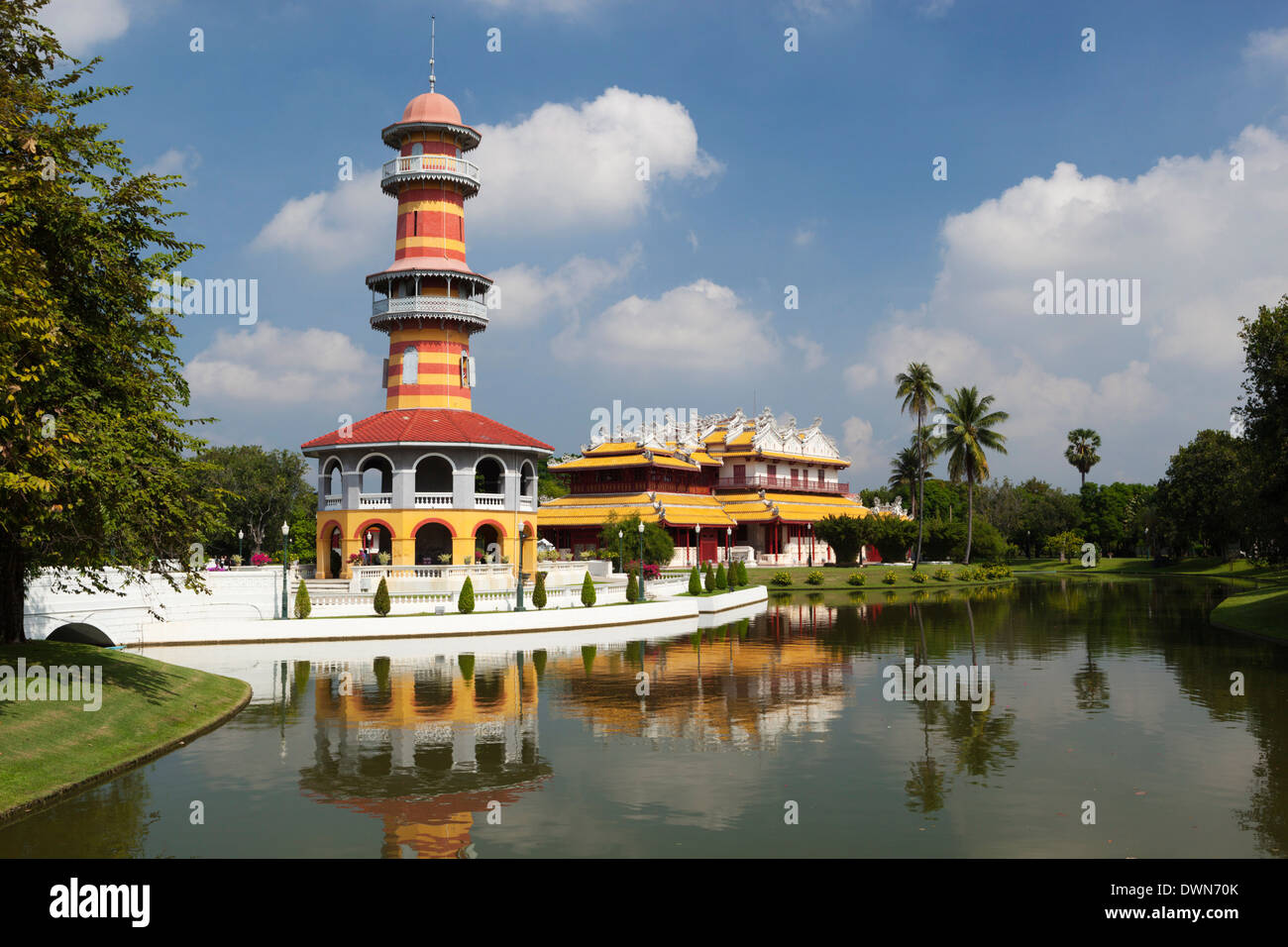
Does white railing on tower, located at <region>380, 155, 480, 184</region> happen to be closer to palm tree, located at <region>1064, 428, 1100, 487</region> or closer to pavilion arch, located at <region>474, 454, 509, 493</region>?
pavilion arch, located at <region>474, 454, 509, 493</region>

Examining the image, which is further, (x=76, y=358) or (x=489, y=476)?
(x=489, y=476)

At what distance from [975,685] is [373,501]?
35.1 meters

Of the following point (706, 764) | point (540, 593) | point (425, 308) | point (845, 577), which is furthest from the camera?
point (845, 577)

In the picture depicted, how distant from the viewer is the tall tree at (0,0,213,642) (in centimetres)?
1606

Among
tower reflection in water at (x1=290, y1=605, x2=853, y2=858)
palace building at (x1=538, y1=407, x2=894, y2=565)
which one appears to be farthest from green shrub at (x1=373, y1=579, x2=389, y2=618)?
palace building at (x1=538, y1=407, x2=894, y2=565)

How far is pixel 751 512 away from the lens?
86.6 m

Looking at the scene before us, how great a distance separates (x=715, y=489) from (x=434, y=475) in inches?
1644

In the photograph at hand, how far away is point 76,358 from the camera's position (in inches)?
769

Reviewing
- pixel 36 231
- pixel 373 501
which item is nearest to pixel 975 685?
pixel 36 231

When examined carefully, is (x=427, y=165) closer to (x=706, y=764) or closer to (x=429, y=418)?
(x=429, y=418)

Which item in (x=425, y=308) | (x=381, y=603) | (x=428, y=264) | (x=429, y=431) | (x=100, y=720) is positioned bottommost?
(x=100, y=720)

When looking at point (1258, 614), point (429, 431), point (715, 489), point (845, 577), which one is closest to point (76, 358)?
point (429, 431)

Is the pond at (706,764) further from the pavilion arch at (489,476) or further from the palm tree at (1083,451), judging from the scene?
the palm tree at (1083,451)

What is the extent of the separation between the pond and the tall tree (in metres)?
4.87
